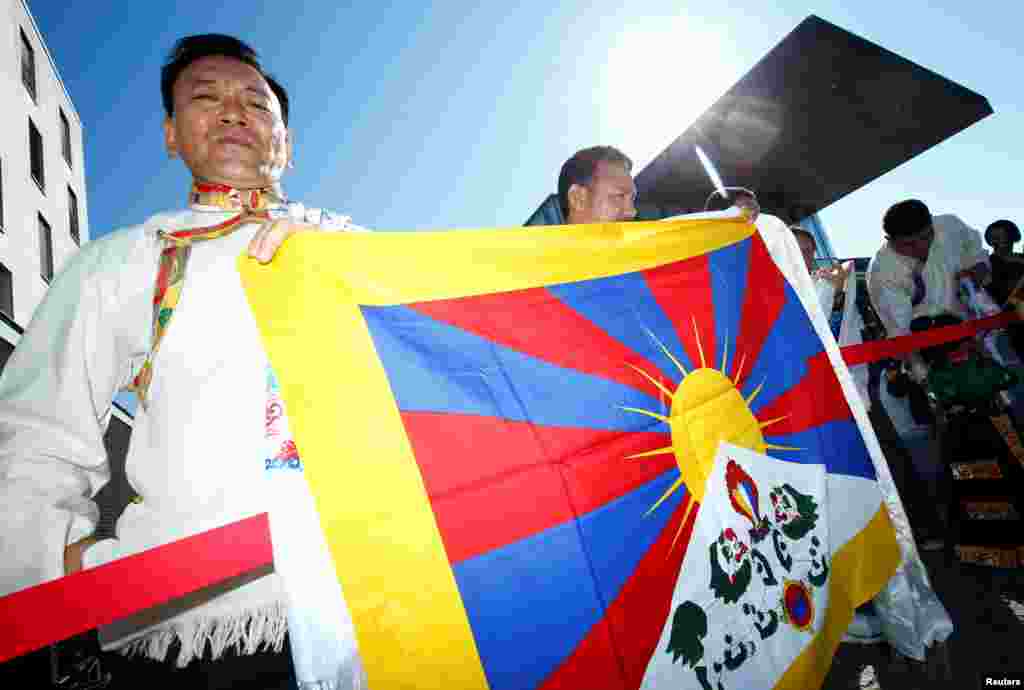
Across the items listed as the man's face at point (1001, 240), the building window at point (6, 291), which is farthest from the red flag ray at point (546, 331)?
the building window at point (6, 291)

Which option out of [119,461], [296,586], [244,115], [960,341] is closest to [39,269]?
[119,461]

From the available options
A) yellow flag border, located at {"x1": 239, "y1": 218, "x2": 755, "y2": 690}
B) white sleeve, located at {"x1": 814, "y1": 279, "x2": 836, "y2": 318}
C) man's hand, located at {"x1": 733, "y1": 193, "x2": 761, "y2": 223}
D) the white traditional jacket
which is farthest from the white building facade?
white sleeve, located at {"x1": 814, "y1": 279, "x2": 836, "y2": 318}

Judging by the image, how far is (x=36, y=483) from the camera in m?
0.73

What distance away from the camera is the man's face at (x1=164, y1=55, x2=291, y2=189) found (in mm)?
1152

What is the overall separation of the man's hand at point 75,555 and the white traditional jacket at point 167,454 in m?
0.01

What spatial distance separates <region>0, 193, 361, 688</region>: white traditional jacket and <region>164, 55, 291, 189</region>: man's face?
0.97 ft

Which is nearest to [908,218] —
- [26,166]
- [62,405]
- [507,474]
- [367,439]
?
[507,474]

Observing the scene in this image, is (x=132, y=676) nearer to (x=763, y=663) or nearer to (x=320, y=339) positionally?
(x=320, y=339)

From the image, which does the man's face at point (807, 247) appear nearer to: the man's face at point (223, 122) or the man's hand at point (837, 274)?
the man's hand at point (837, 274)

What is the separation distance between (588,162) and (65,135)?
1964 centimetres

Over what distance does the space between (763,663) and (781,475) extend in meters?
0.48

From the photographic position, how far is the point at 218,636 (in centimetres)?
81

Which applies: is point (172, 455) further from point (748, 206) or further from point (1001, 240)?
point (1001, 240)

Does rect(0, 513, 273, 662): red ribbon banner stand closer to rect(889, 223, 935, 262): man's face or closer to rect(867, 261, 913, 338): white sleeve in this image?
rect(867, 261, 913, 338): white sleeve
